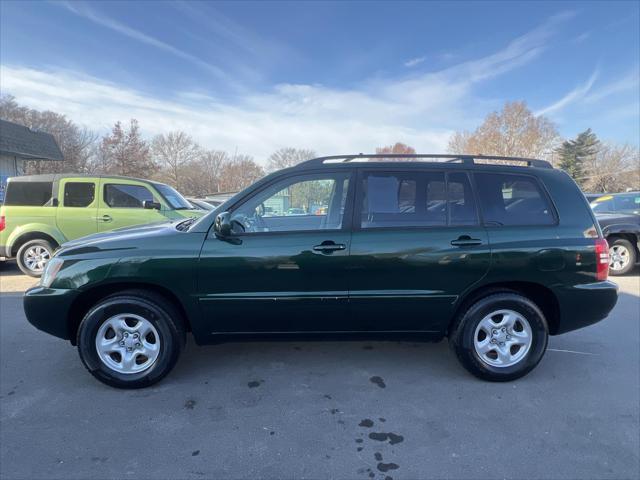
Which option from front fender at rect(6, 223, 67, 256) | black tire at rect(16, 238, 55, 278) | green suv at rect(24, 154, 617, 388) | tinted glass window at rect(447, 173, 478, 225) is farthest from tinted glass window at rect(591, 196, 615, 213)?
black tire at rect(16, 238, 55, 278)

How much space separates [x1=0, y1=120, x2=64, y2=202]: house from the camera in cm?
1964

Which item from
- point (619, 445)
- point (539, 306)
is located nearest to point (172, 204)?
point (539, 306)

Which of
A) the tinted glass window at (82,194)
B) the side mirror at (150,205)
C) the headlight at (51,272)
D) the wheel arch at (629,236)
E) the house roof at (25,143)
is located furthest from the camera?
the house roof at (25,143)

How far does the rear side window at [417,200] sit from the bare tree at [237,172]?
36.8 metres

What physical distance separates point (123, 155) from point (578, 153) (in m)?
57.7

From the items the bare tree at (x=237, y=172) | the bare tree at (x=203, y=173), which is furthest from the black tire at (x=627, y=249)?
the bare tree at (x=203, y=173)

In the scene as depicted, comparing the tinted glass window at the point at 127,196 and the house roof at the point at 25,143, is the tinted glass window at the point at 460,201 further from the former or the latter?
the house roof at the point at 25,143

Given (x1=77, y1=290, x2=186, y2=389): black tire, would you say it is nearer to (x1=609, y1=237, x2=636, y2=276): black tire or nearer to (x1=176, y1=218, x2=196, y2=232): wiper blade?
(x1=176, y1=218, x2=196, y2=232): wiper blade

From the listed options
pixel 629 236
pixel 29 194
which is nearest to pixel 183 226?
pixel 29 194

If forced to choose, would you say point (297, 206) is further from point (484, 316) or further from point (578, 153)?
point (578, 153)

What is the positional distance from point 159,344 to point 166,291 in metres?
0.43

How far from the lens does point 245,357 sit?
362 cm

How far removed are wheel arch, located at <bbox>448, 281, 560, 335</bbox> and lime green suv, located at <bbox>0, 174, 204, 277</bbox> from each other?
5355mm

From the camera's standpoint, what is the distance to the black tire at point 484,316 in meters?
3.11
